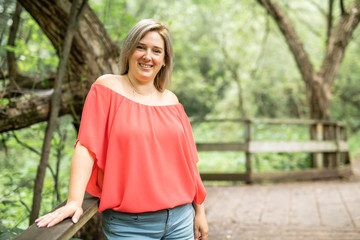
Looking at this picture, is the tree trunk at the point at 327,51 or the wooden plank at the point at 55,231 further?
the tree trunk at the point at 327,51

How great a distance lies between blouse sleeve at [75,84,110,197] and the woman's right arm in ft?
0.12

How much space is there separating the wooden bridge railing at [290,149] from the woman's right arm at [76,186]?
5394 millimetres

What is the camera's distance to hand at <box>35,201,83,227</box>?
134 centimetres

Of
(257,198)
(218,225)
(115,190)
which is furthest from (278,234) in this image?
(115,190)

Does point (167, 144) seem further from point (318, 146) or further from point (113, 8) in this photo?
point (318, 146)

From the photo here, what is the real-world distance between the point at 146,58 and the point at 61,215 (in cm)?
87

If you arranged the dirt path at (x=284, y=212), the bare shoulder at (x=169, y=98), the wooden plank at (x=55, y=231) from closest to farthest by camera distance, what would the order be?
the wooden plank at (x=55, y=231) → the bare shoulder at (x=169, y=98) → the dirt path at (x=284, y=212)

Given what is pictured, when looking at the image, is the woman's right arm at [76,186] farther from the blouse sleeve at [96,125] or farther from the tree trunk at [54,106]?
the tree trunk at [54,106]

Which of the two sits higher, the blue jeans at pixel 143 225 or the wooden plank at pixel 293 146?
the blue jeans at pixel 143 225

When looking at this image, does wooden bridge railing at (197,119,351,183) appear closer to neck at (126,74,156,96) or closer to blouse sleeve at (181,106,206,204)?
blouse sleeve at (181,106,206,204)

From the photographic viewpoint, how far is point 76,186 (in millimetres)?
1550

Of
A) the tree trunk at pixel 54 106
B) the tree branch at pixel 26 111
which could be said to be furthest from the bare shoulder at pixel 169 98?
the tree branch at pixel 26 111

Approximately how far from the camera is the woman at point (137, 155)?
1.66m

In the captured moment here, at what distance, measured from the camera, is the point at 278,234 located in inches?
149
